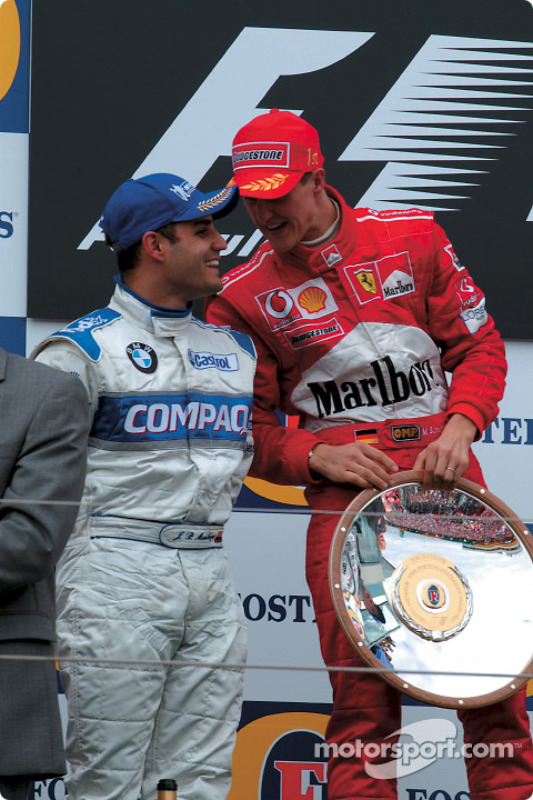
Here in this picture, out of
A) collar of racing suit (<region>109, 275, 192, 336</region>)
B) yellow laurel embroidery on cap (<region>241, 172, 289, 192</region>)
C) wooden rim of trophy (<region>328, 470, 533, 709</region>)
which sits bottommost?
wooden rim of trophy (<region>328, 470, 533, 709</region>)

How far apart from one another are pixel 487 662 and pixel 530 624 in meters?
0.11

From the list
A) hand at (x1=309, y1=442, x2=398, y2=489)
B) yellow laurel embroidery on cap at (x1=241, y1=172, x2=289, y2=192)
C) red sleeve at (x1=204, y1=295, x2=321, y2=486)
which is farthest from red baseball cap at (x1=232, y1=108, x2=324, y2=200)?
hand at (x1=309, y1=442, x2=398, y2=489)

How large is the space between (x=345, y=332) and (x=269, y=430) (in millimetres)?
222

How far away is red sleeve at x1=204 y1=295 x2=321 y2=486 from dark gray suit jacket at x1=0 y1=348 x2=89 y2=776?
516mm

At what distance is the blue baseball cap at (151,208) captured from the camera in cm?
218

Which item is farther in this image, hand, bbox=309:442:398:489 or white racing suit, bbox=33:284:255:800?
hand, bbox=309:442:398:489

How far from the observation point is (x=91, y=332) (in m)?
2.05

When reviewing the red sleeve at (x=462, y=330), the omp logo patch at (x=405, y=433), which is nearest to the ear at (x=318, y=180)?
the red sleeve at (x=462, y=330)

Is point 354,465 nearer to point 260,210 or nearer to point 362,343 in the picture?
point 362,343

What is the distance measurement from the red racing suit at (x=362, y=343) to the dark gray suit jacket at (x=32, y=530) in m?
0.56

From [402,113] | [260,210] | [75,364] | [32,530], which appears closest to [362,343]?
[260,210]

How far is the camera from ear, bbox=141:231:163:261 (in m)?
2.17

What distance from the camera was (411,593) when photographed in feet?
6.87

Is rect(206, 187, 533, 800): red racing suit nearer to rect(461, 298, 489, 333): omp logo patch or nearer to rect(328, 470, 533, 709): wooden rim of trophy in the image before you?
rect(461, 298, 489, 333): omp logo patch
